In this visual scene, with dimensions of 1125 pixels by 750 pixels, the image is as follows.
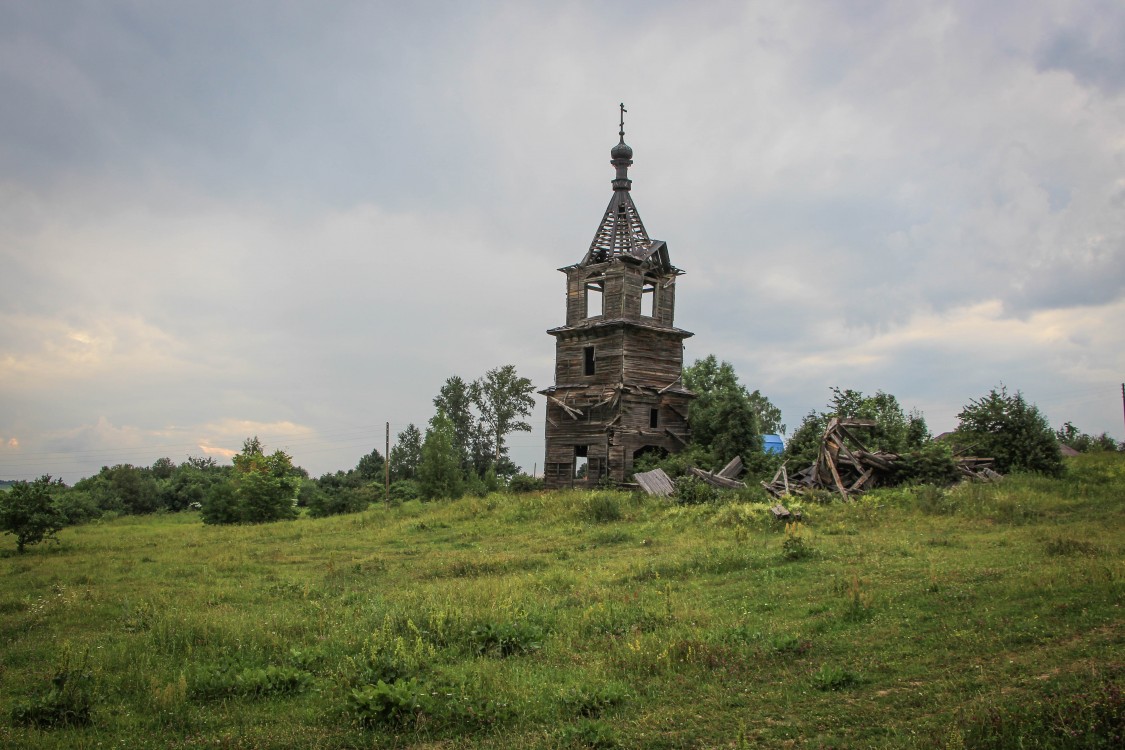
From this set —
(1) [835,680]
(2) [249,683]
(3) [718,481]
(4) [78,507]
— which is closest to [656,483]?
(3) [718,481]

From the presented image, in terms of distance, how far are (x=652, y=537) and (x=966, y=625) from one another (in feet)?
41.6

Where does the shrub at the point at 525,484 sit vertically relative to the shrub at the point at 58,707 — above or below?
above

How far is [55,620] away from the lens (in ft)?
42.8

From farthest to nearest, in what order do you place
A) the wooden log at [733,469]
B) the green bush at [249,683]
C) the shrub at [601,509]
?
the wooden log at [733,469] < the shrub at [601,509] < the green bush at [249,683]

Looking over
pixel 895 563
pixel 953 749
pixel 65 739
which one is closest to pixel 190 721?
pixel 65 739

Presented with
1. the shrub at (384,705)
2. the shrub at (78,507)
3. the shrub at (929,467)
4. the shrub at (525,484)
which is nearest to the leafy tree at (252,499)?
the shrub at (78,507)

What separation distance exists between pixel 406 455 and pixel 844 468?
1935 inches

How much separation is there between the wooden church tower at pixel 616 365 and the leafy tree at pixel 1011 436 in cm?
1417

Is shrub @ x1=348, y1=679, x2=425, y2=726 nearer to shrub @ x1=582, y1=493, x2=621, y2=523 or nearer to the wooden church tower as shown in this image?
shrub @ x1=582, y1=493, x2=621, y2=523

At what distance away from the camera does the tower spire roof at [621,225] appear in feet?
134

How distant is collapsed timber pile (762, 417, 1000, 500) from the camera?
86.5 ft

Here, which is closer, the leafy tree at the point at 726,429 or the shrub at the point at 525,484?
the leafy tree at the point at 726,429

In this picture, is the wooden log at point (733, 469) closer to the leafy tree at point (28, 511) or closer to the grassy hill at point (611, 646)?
the grassy hill at point (611, 646)

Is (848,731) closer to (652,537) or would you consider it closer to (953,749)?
(953,749)
